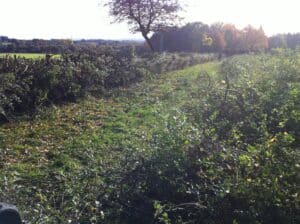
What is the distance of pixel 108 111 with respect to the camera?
10508 mm

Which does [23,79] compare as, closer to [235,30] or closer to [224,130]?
[224,130]

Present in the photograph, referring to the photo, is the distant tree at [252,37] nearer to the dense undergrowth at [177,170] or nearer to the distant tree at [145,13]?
the distant tree at [145,13]

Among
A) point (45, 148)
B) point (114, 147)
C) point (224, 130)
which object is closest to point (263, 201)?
point (224, 130)

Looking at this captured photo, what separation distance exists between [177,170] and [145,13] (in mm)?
24474

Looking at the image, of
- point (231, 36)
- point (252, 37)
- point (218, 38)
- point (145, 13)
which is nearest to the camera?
point (145, 13)

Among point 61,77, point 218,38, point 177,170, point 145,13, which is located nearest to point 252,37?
point 218,38

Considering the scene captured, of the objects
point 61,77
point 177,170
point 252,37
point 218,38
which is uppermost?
point 252,37

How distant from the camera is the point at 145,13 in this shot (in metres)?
27.8

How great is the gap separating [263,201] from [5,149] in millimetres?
4629

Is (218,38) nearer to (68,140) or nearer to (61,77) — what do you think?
(61,77)

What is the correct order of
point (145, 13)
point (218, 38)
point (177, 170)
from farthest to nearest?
point (218, 38) < point (145, 13) < point (177, 170)

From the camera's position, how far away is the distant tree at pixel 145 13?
27.2 m

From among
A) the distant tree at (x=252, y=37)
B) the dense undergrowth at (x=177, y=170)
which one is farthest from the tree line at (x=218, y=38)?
the dense undergrowth at (x=177, y=170)

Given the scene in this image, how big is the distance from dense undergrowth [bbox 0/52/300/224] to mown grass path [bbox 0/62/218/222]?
2 cm
